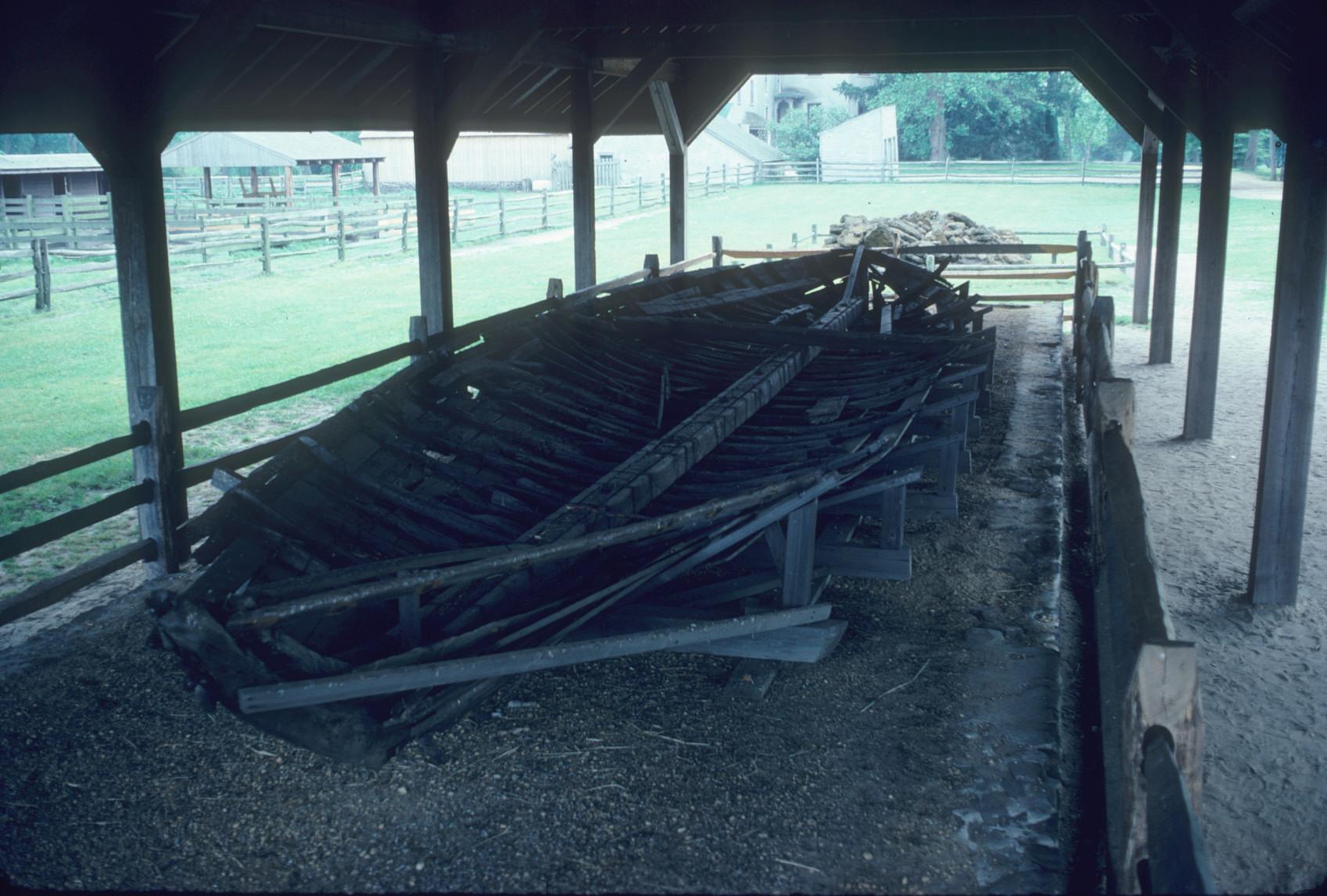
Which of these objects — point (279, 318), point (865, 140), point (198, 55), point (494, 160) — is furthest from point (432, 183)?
point (865, 140)

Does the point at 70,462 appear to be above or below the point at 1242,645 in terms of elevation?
above

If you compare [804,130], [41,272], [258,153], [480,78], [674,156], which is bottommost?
[41,272]

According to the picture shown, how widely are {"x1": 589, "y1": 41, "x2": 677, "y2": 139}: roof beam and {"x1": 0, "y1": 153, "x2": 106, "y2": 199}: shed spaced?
17831 millimetres

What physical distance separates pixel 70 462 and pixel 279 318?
1046 cm

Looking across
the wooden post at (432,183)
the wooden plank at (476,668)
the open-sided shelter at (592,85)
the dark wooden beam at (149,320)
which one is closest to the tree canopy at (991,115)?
the open-sided shelter at (592,85)

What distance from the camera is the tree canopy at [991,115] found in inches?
1720

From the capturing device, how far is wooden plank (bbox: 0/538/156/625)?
467 centimetres

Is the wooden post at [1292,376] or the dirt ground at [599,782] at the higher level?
the wooden post at [1292,376]

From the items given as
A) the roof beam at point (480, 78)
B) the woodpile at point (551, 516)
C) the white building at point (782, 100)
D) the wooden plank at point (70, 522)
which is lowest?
the wooden plank at point (70, 522)

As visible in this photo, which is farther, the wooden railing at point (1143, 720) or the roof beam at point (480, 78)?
the roof beam at point (480, 78)

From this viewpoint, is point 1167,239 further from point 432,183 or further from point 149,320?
point 149,320

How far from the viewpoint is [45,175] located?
24859 mm

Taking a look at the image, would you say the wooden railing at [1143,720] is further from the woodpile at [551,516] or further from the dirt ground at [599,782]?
the woodpile at [551,516]

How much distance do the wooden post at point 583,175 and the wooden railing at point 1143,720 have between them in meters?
6.89
